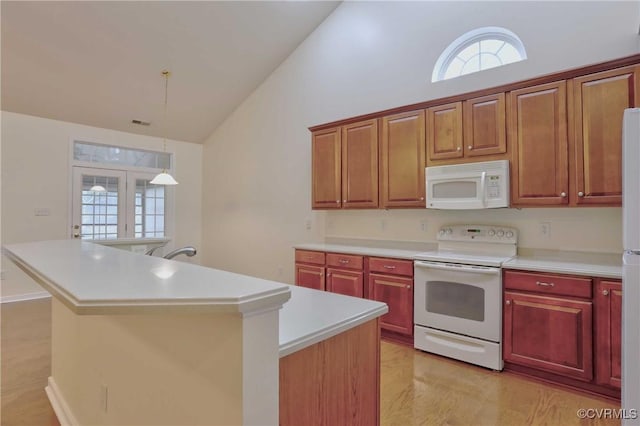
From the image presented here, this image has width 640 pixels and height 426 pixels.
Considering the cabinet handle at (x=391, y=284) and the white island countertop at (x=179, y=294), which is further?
the cabinet handle at (x=391, y=284)

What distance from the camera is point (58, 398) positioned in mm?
2041

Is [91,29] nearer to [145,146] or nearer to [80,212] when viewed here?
[145,146]

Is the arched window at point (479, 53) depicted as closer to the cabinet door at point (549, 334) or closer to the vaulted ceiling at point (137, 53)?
the vaulted ceiling at point (137, 53)

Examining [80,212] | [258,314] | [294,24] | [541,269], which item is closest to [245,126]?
[294,24]

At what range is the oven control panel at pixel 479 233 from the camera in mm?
2955

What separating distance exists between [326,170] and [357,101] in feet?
3.29

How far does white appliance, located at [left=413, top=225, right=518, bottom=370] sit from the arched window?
1646 millimetres

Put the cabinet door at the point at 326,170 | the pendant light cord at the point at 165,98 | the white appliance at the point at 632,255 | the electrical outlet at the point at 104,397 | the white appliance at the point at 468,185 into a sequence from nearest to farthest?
the electrical outlet at the point at 104,397 → the white appliance at the point at 632,255 → the white appliance at the point at 468,185 → the cabinet door at the point at 326,170 → the pendant light cord at the point at 165,98

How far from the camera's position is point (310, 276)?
12.5ft

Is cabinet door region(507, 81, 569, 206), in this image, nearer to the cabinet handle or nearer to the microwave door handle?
the microwave door handle

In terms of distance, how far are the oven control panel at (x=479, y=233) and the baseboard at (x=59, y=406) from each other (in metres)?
3.09

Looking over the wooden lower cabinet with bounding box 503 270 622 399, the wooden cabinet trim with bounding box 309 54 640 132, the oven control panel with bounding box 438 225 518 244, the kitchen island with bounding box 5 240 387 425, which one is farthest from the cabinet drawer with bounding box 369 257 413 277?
the kitchen island with bounding box 5 240 387 425

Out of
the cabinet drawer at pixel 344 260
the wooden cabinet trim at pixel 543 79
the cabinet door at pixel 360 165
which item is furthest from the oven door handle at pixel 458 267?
the wooden cabinet trim at pixel 543 79

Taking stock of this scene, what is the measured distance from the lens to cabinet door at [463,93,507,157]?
2.75 meters
